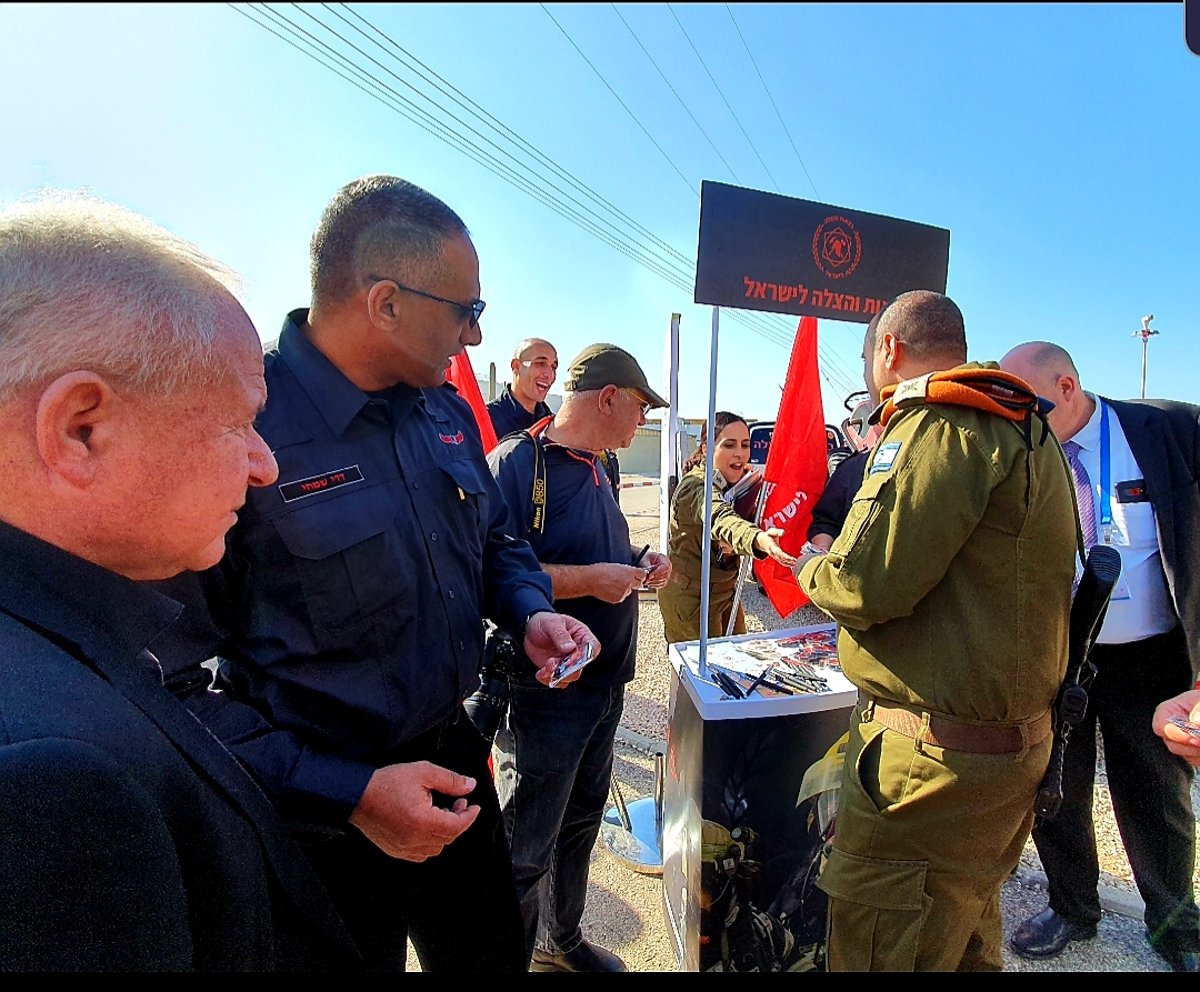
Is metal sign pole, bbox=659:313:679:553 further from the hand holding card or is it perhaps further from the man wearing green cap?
the hand holding card

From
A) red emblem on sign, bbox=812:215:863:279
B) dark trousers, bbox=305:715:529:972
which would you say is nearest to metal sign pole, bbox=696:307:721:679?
red emblem on sign, bbox=812:215:863:279

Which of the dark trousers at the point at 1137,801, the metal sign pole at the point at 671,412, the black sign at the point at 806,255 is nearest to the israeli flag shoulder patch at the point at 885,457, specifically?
the black sign at the point at 806,255

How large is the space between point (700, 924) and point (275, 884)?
148 centimetres

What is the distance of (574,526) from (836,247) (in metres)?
1.71

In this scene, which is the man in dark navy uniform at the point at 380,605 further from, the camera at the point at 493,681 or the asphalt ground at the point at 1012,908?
the asphalt ground at the point at 1012,908

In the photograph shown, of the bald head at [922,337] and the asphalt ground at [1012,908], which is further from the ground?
the bald head at [922,337]

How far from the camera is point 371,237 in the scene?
1430 mm

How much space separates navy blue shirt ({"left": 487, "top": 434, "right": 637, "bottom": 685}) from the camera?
2.29m

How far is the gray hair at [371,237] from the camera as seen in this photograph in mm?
1426

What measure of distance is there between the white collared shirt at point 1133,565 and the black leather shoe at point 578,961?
2.31 m

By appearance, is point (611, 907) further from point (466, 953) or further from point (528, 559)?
point (528, 559)

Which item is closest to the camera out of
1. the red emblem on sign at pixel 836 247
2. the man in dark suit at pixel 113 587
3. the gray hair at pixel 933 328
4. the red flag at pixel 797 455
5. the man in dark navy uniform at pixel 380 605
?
A: the man in dark suit at pixel 113 587

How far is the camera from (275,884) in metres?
0.90

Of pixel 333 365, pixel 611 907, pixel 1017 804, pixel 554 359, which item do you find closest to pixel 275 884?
pixel 333 365
